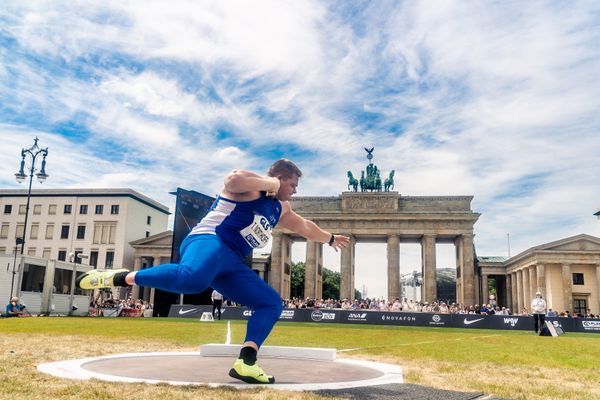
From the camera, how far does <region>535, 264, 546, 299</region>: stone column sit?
188 feet

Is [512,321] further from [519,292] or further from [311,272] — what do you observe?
[519,292]

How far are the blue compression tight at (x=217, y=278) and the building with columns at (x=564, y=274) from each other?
59.1m

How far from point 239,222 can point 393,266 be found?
2433 inches

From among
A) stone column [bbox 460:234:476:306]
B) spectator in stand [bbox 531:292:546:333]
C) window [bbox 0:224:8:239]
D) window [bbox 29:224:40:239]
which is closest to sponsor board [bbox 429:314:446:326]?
spectator in stand [bbox 531:292:546:333]

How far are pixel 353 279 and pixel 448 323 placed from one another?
116 feet

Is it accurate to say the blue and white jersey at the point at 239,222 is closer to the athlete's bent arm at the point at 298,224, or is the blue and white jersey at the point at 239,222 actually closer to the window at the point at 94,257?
the athlete's bent arm at the point at 298,224

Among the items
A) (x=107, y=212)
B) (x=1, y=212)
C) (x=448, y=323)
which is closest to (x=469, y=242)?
(x=448, y=323)

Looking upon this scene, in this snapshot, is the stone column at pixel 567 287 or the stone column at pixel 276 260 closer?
the stone column at pixel 567 287

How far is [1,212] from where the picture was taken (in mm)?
73812

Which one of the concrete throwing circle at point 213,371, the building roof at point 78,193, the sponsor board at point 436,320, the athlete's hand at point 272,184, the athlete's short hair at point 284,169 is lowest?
the sponsor board at point 436,320

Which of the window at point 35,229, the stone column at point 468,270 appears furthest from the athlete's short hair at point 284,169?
the window at point 35,229

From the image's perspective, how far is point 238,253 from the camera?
4805 millimetres

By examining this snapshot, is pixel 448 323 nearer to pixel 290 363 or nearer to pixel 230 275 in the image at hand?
pixel 290 363

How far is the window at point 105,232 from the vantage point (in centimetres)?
7175
